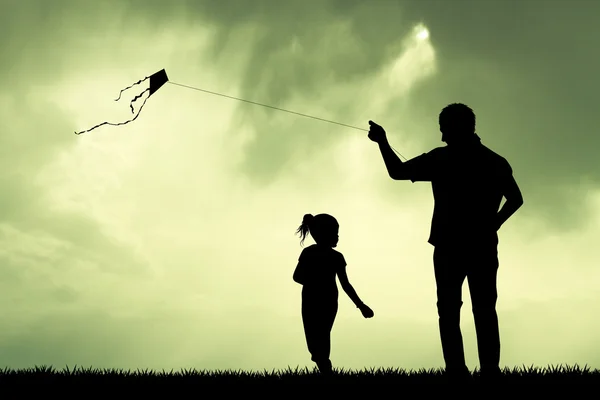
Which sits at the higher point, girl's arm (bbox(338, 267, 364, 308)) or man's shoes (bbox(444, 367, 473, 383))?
girl's arm (bbox(338, 267, 364, 308))

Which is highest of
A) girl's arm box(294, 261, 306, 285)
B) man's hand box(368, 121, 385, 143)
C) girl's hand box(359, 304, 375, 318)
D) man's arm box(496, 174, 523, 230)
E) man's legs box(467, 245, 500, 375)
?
man's hand box(368, 121, 385, 143)

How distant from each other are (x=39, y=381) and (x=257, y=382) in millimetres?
2208

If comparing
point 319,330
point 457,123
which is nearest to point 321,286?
point 319,330

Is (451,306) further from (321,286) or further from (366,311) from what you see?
(321,286)

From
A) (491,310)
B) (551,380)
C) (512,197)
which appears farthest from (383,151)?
(551,380)

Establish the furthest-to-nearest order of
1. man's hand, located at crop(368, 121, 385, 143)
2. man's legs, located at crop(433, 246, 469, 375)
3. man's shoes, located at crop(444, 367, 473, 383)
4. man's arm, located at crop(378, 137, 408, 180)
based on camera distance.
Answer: man's hand, located at crop(368, 121, 385, 143) → man's arm, located at crop(378, 137, 408, 180) → man's legs, located at crop(433, 246, 469, 375) → man's shoes, located at crop(444, 367, 473, 383)

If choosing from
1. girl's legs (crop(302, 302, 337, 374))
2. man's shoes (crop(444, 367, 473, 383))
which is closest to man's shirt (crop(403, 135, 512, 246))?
man's shoes (crop(444, 367, 473, 383))

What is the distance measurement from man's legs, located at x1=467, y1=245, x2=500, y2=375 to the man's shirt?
0.16 meters

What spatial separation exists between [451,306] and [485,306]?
0.30 m

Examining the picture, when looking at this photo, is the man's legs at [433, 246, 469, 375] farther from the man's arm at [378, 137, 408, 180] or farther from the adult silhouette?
the man's arm at [378, 137, 408, 180]

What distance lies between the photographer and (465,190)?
231 inches

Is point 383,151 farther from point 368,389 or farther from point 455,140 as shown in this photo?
point 368,389

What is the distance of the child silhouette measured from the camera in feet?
27.1

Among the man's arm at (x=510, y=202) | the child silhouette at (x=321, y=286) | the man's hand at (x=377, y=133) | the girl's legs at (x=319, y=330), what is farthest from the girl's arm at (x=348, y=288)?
→ the man's arm at (x=510, y=202)
